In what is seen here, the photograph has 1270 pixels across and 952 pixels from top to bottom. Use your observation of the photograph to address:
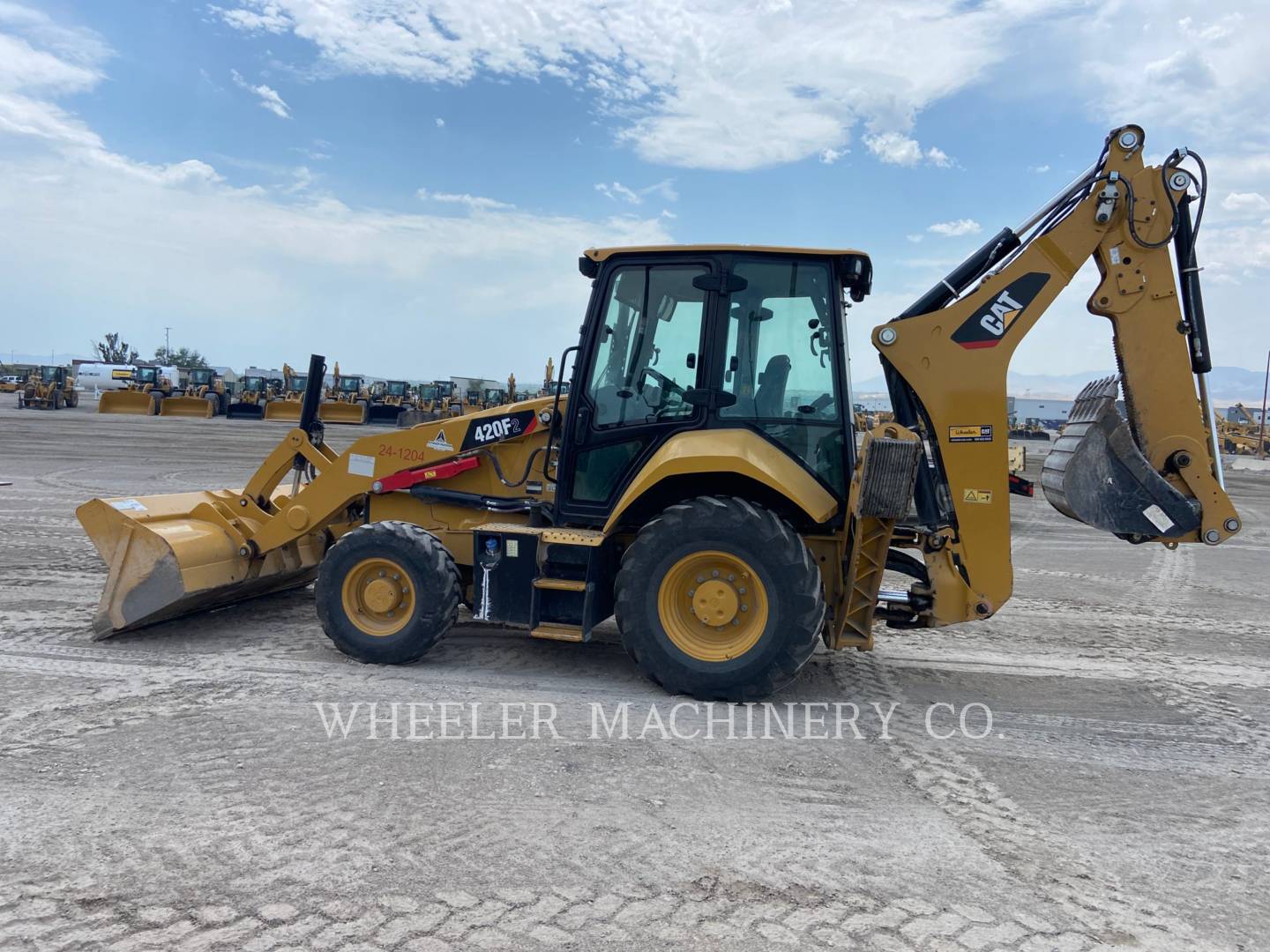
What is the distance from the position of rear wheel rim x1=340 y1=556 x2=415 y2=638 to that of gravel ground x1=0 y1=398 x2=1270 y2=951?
0.95 feet

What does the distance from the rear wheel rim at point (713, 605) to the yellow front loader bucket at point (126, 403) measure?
3325 centimetres

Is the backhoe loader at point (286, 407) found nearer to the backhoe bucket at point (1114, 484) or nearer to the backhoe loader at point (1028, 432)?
the backhoe bucket at point (1114, 484)

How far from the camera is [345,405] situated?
3309cm

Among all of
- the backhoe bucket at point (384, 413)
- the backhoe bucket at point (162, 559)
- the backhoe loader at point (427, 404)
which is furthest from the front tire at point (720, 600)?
the backhoe bucket at point (384, 413)

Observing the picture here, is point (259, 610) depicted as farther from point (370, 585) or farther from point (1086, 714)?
point (1086, 714)

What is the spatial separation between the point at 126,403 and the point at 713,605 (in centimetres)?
3425

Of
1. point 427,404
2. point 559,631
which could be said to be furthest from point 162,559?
point 427,404

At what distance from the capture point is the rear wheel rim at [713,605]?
481 cm

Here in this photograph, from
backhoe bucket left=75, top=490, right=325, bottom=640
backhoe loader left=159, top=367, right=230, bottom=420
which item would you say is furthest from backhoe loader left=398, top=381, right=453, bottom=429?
backhoe bucket left=75, top=490, right=325, bottom=640

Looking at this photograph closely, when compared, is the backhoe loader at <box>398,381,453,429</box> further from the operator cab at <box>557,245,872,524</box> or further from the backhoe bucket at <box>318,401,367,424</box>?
the operator cab at <box>557,245,872,524</box>

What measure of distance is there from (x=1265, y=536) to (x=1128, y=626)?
827 centimetres

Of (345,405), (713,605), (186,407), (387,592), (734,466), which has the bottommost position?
(387,592)

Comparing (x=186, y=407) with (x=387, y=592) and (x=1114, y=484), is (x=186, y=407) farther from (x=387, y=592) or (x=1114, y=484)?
(x=1114, y=484)

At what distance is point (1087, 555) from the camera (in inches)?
428
